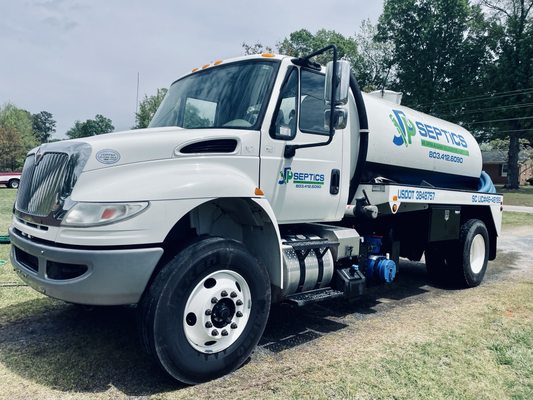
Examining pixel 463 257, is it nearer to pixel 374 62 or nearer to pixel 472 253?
pixel 472 253

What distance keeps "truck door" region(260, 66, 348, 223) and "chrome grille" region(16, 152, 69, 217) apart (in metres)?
1.68

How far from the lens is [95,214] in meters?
3.20

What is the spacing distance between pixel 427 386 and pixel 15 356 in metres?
3.48

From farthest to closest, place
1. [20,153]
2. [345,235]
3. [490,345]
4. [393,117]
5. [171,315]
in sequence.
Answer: [20,153] → [393,117] → [345,235] → [490,345] → [171,315]

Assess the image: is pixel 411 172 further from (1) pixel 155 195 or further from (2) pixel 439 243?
(1) pixel 155 195

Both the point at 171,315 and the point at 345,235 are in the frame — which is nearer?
the point at 171,315

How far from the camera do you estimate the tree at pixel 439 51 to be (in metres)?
41.4

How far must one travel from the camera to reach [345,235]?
16.4 ft

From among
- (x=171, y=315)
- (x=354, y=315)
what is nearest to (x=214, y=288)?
(x=171, y=315)

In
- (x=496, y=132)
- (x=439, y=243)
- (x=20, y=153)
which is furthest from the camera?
(x=20, y=153)

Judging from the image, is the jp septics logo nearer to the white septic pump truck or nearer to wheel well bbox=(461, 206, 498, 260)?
the white septic pump truck

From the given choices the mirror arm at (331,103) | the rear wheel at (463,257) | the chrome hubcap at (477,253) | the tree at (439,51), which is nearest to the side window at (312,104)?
the mirror arm at (331,103)

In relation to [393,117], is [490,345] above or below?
below

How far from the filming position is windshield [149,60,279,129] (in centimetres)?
425
